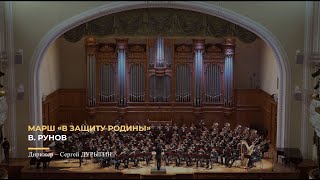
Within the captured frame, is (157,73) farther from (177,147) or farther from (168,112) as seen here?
(177,147)

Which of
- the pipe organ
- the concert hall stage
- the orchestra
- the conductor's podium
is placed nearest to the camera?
the concert hall stage

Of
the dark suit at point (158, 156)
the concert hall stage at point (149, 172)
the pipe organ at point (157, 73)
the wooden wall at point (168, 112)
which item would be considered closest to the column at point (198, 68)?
the pipe organ at point (157, 73)

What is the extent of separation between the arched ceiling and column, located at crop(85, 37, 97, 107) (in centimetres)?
222

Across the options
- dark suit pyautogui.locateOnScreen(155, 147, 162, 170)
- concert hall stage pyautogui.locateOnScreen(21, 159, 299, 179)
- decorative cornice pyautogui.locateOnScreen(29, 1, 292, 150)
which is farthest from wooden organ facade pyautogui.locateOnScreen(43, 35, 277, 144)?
dark suit pyautogui.locateOnScreen(155, 147, 162, 170)

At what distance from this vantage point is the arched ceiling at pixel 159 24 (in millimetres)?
16297

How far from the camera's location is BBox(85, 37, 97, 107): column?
1884cm

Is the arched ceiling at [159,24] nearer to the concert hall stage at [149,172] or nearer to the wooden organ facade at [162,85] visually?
the wooden organ facade at [162,85]

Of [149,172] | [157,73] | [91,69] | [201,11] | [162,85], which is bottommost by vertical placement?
[149,172]

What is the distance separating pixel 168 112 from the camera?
63.5 feet

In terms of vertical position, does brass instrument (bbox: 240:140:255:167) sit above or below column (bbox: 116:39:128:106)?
below

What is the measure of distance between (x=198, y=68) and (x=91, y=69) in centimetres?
376

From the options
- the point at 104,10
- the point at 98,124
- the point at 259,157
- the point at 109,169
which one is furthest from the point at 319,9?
the point at 98,124

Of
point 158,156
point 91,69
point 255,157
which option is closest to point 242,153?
point 255,157

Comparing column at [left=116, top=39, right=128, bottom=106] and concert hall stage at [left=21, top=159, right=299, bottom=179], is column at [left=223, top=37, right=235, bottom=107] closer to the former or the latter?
column at [left=116, top=39, right=128, bottom=106]
